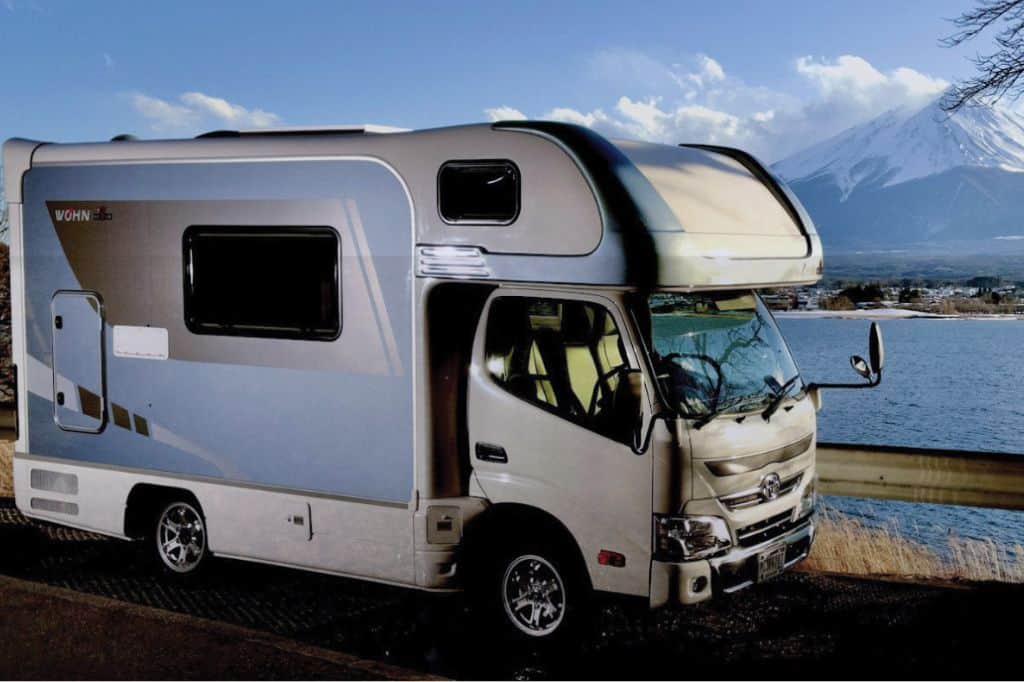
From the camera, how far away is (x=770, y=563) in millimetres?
6660

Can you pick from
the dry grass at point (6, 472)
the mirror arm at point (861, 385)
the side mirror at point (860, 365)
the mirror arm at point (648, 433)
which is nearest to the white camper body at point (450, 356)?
the mirror arm at point (648, 433)

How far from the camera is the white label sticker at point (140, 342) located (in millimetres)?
7938

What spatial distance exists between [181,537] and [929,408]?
18543 mm

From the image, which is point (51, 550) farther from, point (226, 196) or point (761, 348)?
point (761, 348)

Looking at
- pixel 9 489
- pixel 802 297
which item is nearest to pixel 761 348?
pixel 802 297

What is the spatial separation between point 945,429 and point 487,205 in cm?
1670

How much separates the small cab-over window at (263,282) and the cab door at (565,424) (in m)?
1.09

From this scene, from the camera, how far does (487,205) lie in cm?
666

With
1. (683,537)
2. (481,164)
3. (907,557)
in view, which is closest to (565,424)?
(683,537)

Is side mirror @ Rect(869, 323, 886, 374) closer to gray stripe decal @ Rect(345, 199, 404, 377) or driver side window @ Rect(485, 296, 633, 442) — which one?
→ driver side window @ Rect(485, 296, 633, 442)

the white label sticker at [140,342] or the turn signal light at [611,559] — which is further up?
the white label sticker at [140,342]

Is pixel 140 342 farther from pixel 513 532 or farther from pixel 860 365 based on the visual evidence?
pixel 860 365

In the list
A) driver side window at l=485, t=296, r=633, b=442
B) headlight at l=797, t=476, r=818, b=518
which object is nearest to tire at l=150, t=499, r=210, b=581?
driver side window at l=485, t=296, r=633, b=442

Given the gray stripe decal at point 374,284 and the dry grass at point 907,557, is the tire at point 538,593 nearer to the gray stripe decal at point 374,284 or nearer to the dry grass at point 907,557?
the gray stripe decal at point 374,284
